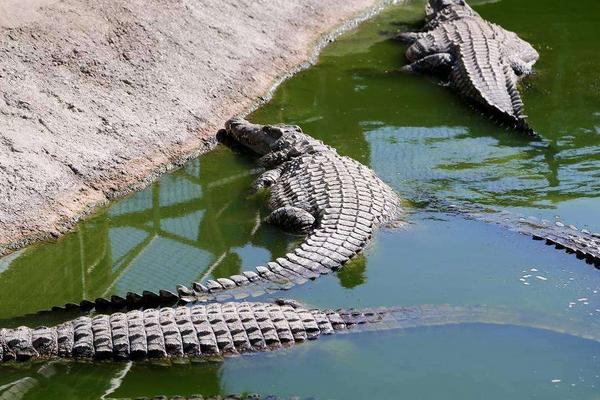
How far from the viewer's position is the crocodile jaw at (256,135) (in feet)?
31.2

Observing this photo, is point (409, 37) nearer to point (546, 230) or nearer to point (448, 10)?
point (448, 10)

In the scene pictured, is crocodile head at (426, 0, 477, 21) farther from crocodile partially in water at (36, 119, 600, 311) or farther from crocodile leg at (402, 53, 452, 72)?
crocodile partially in water at (36, 119, 600, 311)

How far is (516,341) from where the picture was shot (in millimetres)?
6262

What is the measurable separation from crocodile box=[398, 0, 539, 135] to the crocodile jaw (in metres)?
2.39

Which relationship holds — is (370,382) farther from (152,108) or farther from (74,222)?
(152,108)

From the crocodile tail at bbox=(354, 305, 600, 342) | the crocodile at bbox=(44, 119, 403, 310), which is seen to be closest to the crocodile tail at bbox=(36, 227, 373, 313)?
the crocodile at bbox=(44, 119, 403, 310)

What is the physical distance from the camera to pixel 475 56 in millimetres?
11945

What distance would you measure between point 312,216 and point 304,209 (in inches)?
5.5

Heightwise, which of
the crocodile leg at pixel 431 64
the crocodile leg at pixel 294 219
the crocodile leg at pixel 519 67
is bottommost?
the crocodile leg at pixel 294 219

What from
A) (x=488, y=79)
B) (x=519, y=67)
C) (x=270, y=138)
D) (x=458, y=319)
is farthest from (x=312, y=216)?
(x=519, y=67)

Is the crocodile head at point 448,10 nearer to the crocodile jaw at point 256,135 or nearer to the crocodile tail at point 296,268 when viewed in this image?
the crocodile jaw at point 256,135

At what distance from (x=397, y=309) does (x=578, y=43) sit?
7.88 m

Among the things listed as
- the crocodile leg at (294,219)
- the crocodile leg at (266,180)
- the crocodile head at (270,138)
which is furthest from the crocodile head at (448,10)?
the crocodile leg at (294,219)

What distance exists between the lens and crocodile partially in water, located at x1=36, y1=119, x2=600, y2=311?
6.68 m
